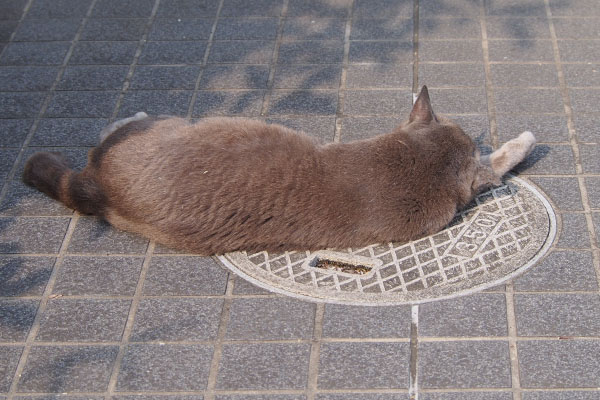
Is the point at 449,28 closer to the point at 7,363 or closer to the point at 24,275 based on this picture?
the point at 24,275

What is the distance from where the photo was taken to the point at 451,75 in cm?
551

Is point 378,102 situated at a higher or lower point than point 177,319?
lower

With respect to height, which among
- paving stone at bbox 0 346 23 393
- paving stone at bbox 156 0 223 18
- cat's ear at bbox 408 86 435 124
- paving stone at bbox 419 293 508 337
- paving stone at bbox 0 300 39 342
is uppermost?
cat's ear at bbox 408 86 435 124

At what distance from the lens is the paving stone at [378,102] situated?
5238 mm

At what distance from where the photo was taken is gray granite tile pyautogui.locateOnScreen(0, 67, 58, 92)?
18.7 feet

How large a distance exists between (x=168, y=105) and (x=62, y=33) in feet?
4.63

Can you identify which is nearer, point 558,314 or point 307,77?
point 558,314

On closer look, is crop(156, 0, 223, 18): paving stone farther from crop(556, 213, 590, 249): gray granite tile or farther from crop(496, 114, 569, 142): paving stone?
crop(556, 213, 590, 249): gray granite tile

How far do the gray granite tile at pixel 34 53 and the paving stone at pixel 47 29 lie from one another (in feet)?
0.23

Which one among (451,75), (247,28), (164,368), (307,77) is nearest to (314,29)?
(247,28)

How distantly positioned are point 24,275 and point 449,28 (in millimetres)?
3507

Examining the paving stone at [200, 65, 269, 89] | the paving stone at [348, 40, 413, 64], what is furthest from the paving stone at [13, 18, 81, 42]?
the paving stone at [348, 40, 413, 64]

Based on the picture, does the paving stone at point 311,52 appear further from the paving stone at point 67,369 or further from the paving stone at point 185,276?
the paving stone at point 67,369

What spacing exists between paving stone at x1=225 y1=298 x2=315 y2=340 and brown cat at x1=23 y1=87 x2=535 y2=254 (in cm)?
36
